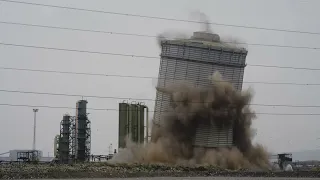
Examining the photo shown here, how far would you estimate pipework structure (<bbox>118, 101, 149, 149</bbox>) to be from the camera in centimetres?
5438

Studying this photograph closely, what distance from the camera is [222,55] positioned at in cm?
4650

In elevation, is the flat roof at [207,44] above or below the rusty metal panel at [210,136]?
above

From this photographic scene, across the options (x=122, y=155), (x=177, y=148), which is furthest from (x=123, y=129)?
(x=177, y=148)

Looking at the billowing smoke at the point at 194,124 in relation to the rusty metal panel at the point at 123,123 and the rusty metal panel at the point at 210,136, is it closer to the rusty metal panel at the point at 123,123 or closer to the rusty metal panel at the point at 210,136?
the rusty metal panel at the point at 210,136

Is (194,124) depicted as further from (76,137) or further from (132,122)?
(76,137)

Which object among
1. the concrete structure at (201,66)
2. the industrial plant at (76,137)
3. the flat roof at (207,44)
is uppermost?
the flat roof at (207,44)

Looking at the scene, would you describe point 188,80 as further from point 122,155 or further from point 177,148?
point 122,155

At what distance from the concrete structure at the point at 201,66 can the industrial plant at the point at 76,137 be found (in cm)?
1673

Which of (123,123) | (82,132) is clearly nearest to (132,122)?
(123,123)

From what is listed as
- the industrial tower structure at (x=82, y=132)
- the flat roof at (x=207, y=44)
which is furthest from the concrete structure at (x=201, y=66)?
the industrial tower structure at (x=82, y=132)

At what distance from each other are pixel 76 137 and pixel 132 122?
11.6 meters

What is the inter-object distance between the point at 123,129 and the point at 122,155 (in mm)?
6166

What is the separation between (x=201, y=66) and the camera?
1791 inches

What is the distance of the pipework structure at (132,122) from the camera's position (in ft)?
178
